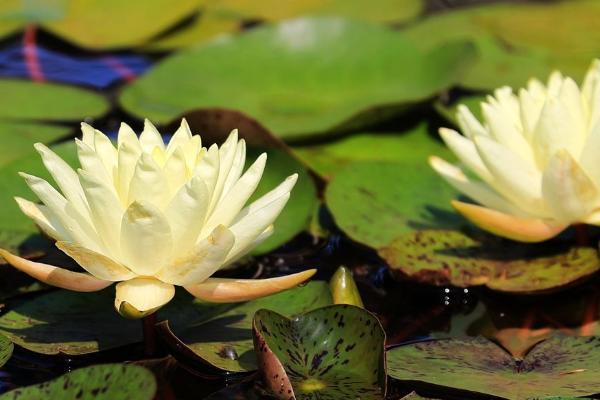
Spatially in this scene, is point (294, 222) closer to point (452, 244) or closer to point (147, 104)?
point (452, 244)

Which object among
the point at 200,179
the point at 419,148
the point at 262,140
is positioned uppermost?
the point at 200,179

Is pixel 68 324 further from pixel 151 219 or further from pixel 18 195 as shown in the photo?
pixel 18 195

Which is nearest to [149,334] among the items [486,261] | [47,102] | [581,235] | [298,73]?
[486,261]

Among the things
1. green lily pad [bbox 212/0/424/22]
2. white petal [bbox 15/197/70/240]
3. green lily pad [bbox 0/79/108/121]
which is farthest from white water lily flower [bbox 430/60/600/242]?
green lily pad [bbox 212/0/424/22]

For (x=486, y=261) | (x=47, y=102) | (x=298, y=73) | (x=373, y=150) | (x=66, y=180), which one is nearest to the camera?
(x=66, y=180)

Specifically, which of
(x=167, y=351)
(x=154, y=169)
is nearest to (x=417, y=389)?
(x=167, y=351)
